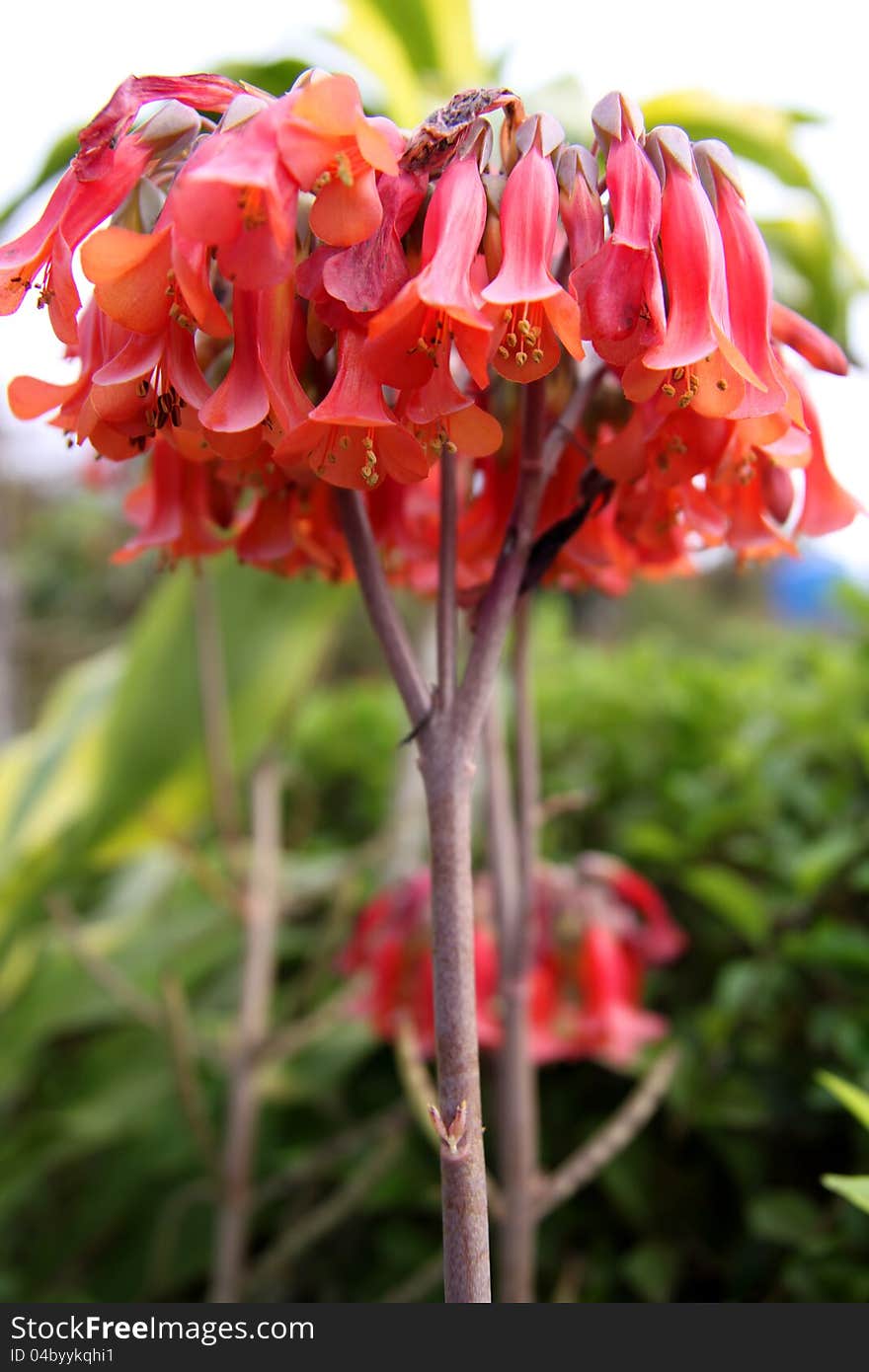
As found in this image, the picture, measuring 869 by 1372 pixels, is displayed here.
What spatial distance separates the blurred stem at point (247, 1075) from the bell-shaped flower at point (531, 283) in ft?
3.72

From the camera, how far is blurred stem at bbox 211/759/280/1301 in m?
1.38

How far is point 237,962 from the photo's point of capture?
213 centimetres

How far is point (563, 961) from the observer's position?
138cm

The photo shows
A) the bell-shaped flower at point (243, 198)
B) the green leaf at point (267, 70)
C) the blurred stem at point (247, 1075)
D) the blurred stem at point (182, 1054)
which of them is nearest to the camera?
the bell-shaped flower at point (243, 198)

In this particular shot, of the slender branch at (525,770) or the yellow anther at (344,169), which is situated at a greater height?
the yellow anther at (344,169)

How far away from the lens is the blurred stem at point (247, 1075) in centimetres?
138

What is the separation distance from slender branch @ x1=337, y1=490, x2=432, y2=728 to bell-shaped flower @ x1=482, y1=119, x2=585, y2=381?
13 centimetres

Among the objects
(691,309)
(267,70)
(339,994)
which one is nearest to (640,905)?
(339,994)

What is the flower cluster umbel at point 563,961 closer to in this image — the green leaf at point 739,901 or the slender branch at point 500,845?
the green leaf at point 739,901

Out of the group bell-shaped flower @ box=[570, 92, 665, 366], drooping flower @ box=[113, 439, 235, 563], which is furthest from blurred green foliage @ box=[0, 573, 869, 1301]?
bell-shaped flower @ box=[570, 92, 665, 366]

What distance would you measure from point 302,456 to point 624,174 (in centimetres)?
19

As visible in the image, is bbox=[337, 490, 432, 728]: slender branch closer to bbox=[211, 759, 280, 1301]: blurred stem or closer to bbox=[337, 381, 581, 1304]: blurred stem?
bbox=[337, 381, 581, 1304]: blurred stem

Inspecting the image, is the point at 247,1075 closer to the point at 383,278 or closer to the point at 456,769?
the point at 456,769

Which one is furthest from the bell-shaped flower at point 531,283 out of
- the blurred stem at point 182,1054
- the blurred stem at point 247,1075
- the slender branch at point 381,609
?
the blurred stem at point 247,1075
